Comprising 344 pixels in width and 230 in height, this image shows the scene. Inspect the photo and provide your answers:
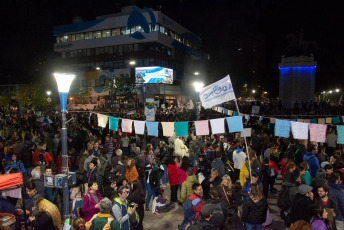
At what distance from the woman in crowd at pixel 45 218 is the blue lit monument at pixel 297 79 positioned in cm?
2469

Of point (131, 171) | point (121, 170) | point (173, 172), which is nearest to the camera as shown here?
point (121, 170)

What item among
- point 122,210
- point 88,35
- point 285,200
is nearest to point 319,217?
point 285,200

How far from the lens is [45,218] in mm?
4734

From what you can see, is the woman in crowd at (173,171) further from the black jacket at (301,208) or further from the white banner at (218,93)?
the black jacket at (301,208)

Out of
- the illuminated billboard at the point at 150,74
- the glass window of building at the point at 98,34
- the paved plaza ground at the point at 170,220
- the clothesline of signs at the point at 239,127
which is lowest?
the paved plaza ground at the point at 170,220

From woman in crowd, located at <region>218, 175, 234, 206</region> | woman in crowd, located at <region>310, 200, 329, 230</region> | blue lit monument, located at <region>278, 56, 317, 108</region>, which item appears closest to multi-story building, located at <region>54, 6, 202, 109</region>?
blue lit monument, located at <region>278, 56, 317, 108</region>

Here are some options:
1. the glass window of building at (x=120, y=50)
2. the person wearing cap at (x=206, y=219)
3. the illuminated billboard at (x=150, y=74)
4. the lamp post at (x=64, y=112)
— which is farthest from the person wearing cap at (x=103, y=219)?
the glass window of building at (x=120, y=50)

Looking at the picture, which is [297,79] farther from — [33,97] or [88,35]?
[88,35]

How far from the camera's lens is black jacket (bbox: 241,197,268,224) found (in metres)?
5.21

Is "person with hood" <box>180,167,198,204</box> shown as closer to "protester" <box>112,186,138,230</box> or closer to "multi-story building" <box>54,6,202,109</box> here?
"protester" <box>112,186,138,230</box>

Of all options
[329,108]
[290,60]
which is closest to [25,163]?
[329,108]

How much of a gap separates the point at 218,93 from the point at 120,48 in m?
51.2

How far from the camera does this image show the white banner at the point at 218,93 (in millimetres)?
7559

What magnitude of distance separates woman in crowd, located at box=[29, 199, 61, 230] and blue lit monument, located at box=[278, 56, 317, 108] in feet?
81.0
